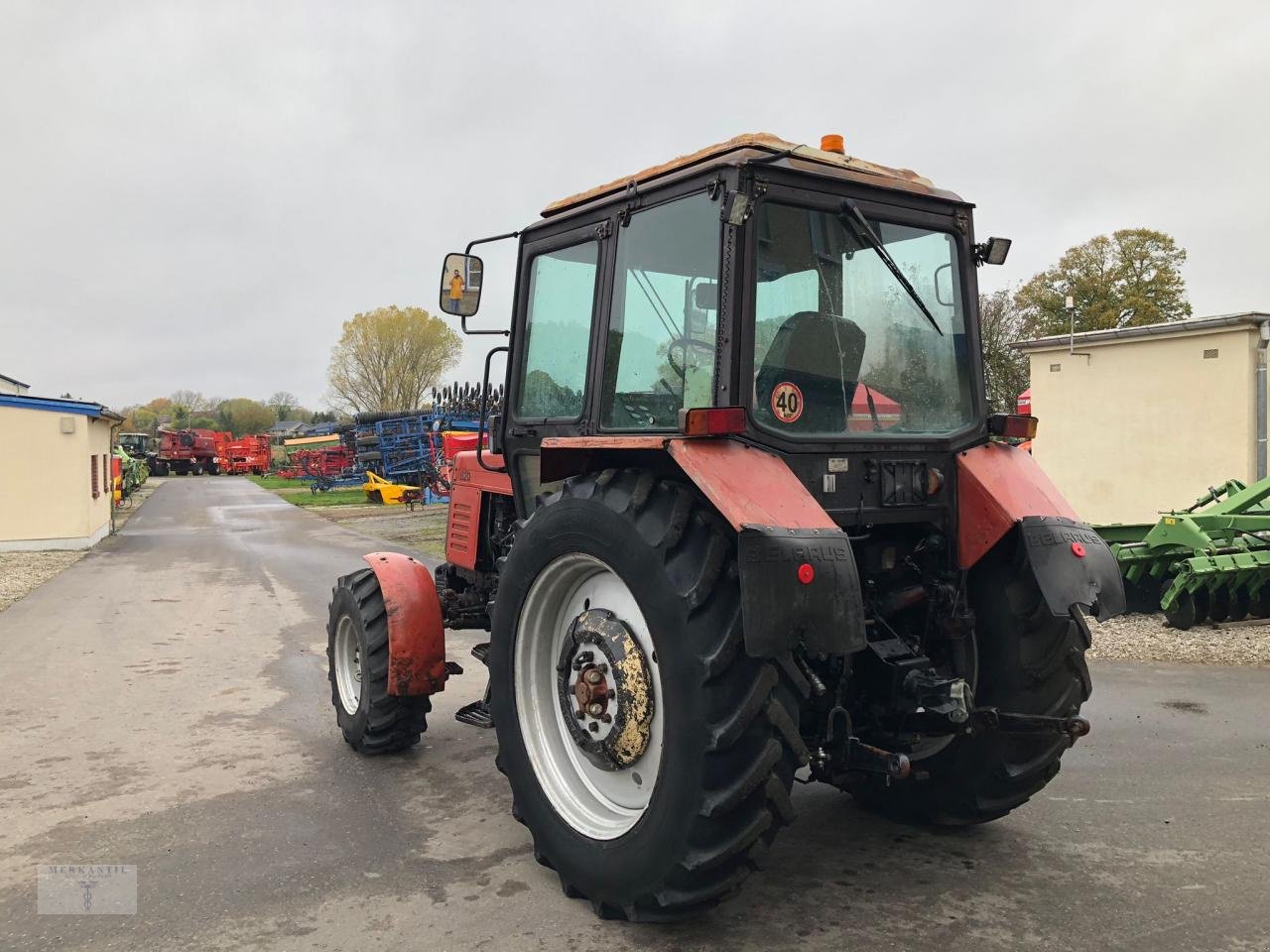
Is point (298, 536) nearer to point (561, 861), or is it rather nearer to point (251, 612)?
point (251, 612)

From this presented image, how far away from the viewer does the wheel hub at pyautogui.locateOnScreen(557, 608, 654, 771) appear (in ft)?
10.9

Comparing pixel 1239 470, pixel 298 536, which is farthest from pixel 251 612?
pixel 1239 470

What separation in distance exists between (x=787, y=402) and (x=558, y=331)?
1.32m

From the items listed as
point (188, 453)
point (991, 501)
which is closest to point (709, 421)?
point (991, 501)

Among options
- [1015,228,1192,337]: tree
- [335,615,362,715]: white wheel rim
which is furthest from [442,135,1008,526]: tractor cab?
[1015,228,1192,337]: tree

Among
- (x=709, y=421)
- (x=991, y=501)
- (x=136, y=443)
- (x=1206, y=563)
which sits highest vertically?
(x=136, y=443)

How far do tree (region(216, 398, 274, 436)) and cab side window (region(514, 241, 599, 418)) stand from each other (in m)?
97.8

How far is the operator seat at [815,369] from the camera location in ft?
11.3

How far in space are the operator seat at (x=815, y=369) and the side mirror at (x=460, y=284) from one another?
69.4 inches

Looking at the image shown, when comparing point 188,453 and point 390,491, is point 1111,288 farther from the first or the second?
point 188,453

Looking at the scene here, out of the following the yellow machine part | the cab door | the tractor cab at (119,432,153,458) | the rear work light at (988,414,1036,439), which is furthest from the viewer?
the tractor cab at (119,432,153,458)

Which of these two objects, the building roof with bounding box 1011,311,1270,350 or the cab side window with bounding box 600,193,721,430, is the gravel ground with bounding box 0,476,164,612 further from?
the building roof with bounding box 1011,311,1270,350

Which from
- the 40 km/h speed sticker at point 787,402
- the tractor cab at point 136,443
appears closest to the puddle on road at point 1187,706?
the 40 km/h speed sticker at point 787,402

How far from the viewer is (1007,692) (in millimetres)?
3730
